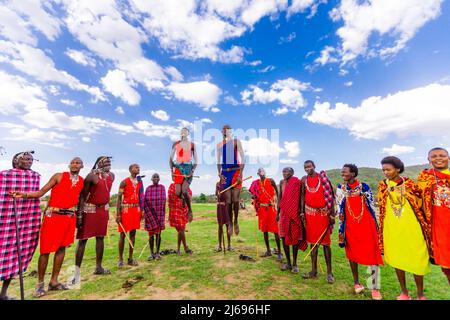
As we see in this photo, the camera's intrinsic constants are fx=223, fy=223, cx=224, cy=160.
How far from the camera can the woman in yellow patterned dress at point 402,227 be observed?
3.97 meters

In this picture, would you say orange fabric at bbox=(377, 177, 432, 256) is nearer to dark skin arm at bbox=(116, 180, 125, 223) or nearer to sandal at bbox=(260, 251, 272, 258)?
sandal at bbox=(260, 251, 272, 258)

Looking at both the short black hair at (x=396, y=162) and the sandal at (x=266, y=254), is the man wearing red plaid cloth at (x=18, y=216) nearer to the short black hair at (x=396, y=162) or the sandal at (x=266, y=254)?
the sandal at (x=266, y=254)

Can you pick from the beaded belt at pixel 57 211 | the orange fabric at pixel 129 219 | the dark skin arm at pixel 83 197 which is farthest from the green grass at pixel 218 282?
the beaded belt at pixel 57 211

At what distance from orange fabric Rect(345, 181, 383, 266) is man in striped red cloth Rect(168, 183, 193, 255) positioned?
4.82 metres

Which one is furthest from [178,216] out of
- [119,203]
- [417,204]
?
[417,204]

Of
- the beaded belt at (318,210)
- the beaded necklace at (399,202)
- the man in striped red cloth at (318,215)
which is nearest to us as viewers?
the beaded necklace at (399,202)

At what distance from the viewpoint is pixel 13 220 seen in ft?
15.1

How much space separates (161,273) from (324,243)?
415cm

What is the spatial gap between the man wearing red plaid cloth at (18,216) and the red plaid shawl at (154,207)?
3109mm

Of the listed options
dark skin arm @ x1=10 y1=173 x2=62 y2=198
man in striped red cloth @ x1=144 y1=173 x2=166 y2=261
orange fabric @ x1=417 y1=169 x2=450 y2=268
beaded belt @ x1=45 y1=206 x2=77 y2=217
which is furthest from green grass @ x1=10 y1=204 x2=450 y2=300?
dark skin arm @ x1=10 y1=173 x2=62 y2=198

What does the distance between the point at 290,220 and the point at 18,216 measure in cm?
634
